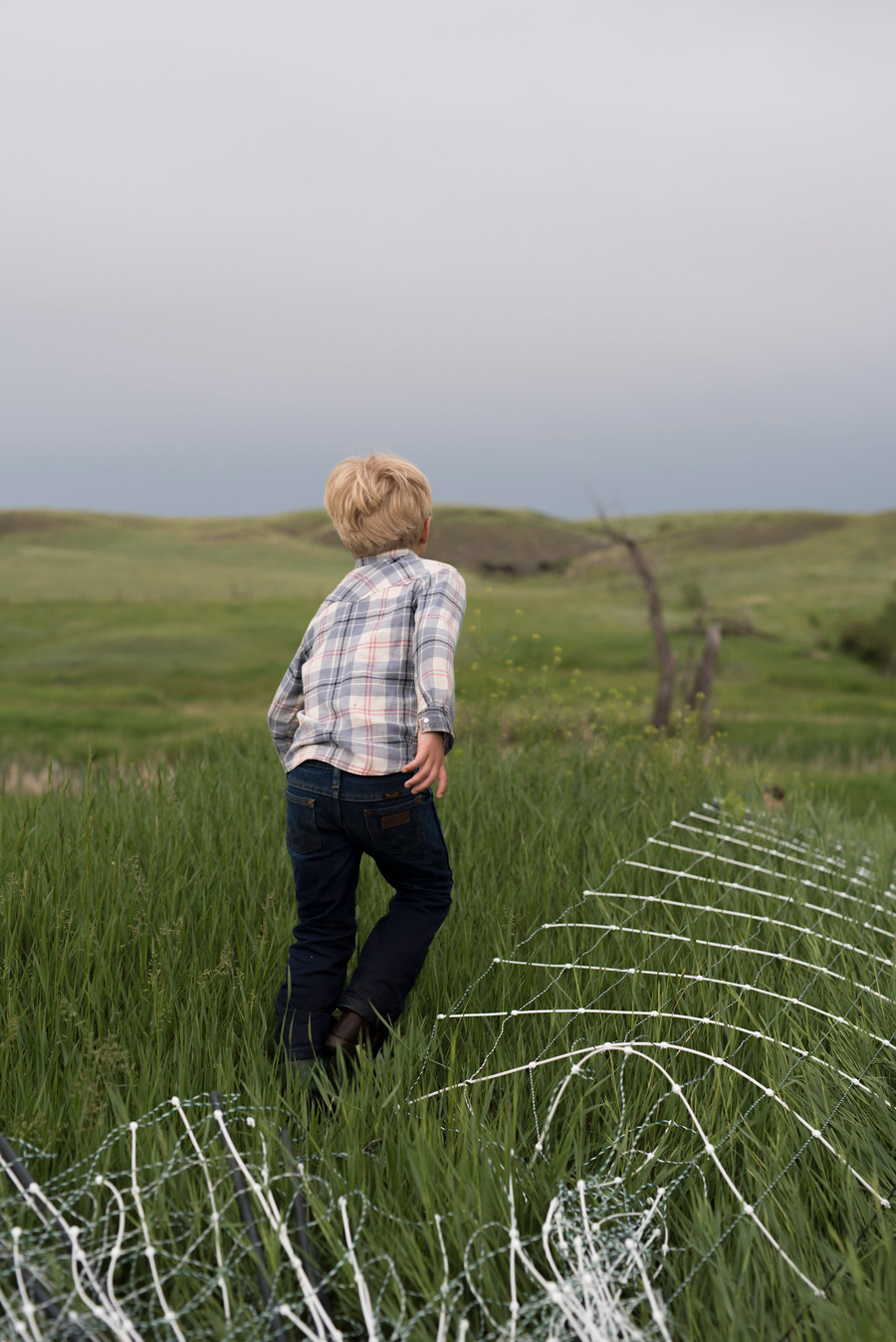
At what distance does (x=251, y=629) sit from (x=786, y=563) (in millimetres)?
38379

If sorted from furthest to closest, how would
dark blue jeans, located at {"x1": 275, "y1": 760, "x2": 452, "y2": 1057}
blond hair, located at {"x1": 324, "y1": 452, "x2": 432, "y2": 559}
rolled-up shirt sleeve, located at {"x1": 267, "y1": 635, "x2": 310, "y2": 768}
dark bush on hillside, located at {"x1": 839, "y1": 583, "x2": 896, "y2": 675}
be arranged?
1. dark bush on hillside, located at {"x1": 839, "y1": 583, "x2": 896, "y2": 675}
2. rolled-up shirt sleeve, located at {"x1": 267, "y1": 635, "x2": 310, "y2": 768}
3. blond hair, located at {"x1": 324, "y1": 452, "x2": 432, "y2": 559}
4. dark blue jeans, located at {"x1": 275, "y1": 760, "x2": 452, "y2": 1057}

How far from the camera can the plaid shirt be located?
262 cm

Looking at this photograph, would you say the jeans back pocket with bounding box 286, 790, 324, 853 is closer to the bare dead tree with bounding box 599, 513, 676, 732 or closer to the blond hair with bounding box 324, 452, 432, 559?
the blond hair with bounding box 324, 452, 432, 559

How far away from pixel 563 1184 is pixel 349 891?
1.08m

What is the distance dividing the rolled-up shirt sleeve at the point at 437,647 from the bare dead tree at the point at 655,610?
7.58 meters

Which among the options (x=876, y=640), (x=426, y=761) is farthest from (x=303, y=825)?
(x=876, y=640)

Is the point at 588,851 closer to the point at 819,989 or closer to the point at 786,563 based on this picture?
the point at 819,989

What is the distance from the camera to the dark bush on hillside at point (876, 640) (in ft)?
103

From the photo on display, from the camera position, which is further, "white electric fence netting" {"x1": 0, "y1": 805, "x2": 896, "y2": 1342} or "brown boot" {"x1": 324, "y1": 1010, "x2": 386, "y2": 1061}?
"brown boot" {"x1": 324, "y1": 1010, "x2": 386, "y2": 1061}

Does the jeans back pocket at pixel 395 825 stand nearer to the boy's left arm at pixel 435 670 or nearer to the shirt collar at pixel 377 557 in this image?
the boy's left arm at pixel 435 670

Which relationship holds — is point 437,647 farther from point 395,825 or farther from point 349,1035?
point 349,1035

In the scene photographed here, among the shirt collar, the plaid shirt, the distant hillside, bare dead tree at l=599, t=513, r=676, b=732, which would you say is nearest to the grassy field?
the plaid shirt

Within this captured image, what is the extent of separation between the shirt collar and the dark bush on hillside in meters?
32.0

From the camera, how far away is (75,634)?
28984 millimetres
